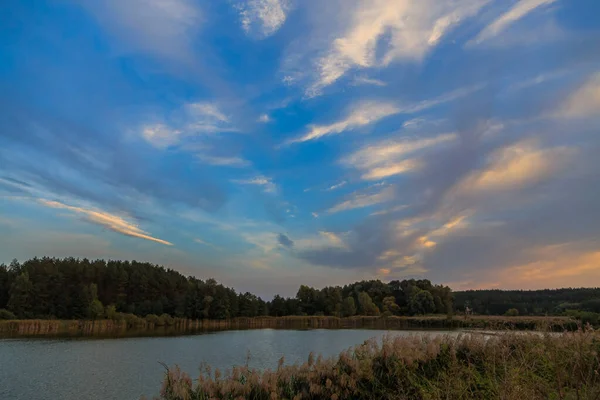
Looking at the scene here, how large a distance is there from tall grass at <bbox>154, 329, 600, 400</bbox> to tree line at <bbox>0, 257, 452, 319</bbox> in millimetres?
72071

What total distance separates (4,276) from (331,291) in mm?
91059

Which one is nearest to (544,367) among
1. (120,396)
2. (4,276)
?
(120,396)

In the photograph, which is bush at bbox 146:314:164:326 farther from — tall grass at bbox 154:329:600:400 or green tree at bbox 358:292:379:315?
tall grass at bbox 154:329:600:400

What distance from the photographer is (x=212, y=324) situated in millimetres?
96875

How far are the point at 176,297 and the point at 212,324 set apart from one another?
15.3m

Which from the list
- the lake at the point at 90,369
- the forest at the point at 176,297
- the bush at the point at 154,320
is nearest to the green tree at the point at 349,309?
the forest at the point at 176,297

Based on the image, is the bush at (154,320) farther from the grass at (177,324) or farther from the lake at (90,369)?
the lake at (90,369)

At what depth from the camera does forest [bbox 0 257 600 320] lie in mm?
78438

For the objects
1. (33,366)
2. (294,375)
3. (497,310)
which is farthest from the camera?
(497,310)

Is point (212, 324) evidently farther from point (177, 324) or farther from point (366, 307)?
point (366, 307)

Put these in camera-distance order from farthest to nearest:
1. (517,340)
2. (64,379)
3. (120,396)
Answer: (64,379) < (120,396) < (517,340)

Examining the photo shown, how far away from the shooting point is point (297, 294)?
136 m

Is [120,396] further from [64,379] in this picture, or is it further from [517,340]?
[517,340]

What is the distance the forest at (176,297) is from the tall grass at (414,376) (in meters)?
47.9
